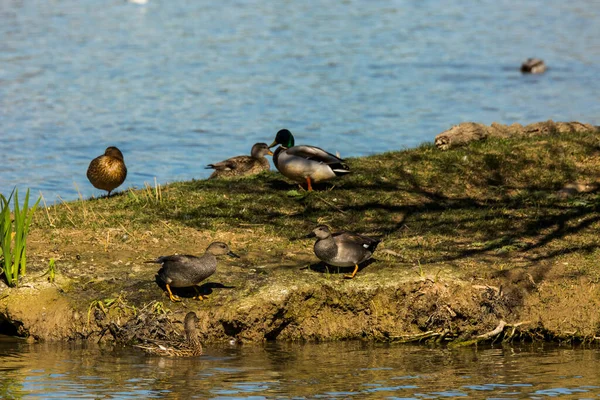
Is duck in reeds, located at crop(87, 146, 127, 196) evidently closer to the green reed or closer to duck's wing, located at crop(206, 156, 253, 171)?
duck's wing, located at crop(206, 156, 253, 171)

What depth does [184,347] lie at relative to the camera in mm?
9359

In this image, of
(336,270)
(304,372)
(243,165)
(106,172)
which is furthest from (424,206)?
(243,165)

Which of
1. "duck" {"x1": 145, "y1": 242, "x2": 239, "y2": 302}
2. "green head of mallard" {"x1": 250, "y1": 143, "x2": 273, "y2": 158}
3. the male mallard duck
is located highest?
"green head of mallard" {"x1": 250, "y1": 143, "x2": 273, "y2": 158}

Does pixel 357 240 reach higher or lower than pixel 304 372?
higher

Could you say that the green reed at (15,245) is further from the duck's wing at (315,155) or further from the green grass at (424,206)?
the duck's wing at (315,155)

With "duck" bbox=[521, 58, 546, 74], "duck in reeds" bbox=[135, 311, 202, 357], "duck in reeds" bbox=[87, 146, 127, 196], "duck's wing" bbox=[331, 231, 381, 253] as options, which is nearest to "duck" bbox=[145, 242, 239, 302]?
"duck in reeds" bbox=[135, 311, 202, 357]

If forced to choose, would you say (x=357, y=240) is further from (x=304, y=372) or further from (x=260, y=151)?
(x=260, y=151)

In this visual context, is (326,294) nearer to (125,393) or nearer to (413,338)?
(413,338)

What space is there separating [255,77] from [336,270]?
22166 millimetres

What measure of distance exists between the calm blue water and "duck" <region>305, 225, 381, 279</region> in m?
7.90

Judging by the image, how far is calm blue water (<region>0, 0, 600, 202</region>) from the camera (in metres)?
23.7

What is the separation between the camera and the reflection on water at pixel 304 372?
26.9 ft

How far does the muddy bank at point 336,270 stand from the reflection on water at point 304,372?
0.95 ft

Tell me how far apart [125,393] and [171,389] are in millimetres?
393
